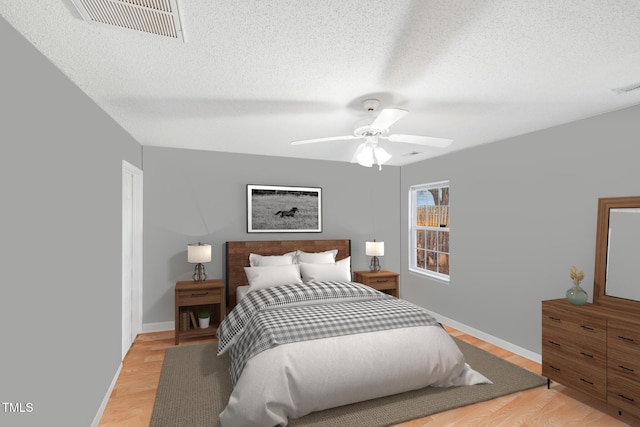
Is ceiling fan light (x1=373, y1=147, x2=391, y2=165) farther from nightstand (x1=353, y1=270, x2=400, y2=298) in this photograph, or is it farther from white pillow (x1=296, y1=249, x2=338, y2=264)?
nightstand (x1=353, y1=270, x2=400, y2=298)

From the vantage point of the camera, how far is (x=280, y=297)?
3.39 metres

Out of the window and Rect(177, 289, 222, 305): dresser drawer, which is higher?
the window

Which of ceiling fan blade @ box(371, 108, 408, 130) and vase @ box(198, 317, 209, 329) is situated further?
vase @ box(198, 317, 209, 329)

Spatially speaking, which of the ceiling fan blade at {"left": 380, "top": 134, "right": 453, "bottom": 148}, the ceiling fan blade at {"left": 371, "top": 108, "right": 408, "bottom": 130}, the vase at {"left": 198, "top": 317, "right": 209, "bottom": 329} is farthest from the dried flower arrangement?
the vase at {"left": 198, "top": 317, "right": 209, "bottom": 329}

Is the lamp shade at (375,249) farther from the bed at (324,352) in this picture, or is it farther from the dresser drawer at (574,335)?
the dresser drawer at (574,335)

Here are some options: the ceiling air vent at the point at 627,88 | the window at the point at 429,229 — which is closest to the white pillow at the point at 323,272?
the window at the point at 429,229

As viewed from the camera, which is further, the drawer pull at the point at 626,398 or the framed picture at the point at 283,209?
the framed picture at the point at 283,209

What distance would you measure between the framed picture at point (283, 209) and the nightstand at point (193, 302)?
3.23ft

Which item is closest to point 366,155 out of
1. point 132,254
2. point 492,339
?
point 492,339

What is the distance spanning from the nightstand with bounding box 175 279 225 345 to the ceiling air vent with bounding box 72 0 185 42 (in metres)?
3.01

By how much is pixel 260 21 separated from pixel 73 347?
2.18 meters

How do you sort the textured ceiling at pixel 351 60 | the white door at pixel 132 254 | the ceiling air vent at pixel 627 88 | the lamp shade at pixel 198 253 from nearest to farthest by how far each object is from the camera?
the textured ceiling at pixel 351 60, the ceiling air vent at pixel 627 88, the white door at pixel 132 254, the lamp shade at pixel 198 253

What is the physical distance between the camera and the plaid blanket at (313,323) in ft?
8.50

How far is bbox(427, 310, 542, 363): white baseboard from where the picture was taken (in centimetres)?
344
